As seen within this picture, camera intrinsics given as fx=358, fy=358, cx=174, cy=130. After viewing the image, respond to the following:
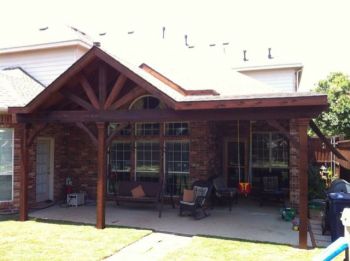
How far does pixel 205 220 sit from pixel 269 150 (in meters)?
4.68

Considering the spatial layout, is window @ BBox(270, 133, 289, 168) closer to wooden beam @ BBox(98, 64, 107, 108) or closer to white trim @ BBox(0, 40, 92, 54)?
wooden beam @ BBox(98, 64, 107, 108)

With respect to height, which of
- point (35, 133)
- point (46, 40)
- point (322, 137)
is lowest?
point (322, 137)

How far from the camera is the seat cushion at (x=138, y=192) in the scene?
1048cm

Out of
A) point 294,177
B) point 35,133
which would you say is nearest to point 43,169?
point 35,133

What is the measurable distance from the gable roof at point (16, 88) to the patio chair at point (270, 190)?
25.9ft

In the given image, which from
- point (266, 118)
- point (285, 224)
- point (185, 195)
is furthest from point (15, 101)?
point (285, 224)

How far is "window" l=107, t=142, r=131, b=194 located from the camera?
1191cm

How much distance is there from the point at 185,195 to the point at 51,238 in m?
3.94

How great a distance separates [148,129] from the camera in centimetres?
1162

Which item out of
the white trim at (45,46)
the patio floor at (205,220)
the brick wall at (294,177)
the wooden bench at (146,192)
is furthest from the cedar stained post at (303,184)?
the white trim at (45,46)

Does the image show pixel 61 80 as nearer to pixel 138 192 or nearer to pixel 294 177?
pixel 138 192

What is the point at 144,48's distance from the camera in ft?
68.8

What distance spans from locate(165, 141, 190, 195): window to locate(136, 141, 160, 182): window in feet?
1.15

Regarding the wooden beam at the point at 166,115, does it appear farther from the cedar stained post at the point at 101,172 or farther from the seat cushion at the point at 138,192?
the seat cushion at the point at 138,192
